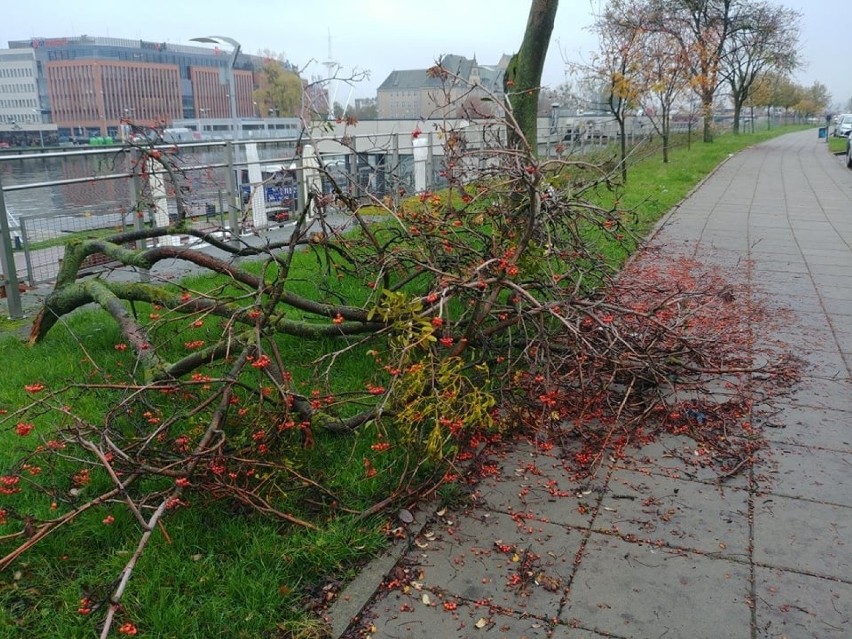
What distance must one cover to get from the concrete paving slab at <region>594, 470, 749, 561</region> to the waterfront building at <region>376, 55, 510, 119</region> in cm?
252

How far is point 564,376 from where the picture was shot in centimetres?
451

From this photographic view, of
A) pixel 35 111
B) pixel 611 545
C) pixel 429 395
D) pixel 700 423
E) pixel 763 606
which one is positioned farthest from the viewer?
pixel 35 111

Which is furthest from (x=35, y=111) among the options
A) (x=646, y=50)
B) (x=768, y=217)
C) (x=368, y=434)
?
(x=368, y=434)

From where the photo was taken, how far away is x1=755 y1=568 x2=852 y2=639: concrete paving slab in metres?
2.70

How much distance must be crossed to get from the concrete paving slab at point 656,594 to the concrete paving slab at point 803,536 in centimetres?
21

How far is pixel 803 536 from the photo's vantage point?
10.9 ft

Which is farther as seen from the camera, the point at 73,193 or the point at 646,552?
the point at 73,193

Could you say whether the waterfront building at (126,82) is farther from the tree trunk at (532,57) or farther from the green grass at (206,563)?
the green grass at (206,563)

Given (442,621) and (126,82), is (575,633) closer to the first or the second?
(442,621)

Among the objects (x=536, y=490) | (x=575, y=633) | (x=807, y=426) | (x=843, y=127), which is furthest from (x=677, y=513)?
(x=843, y=127)

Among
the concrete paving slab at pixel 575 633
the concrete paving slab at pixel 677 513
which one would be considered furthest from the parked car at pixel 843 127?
the concrete paving slab at pixel 575 633

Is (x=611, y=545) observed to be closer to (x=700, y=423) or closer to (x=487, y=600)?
(x=487, y=600)

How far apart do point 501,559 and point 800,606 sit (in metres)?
1.16

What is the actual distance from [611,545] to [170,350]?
11.3ft
